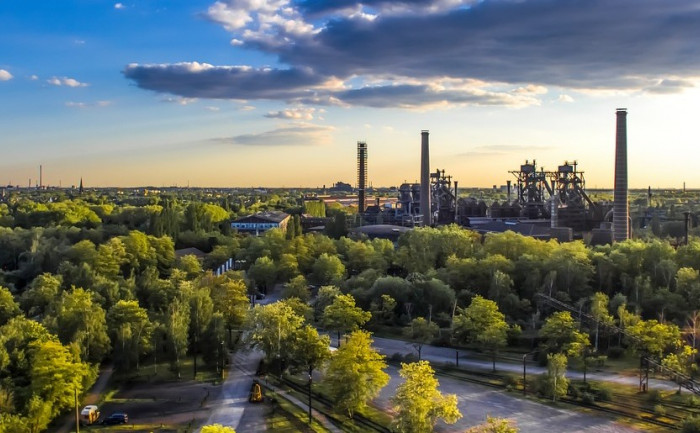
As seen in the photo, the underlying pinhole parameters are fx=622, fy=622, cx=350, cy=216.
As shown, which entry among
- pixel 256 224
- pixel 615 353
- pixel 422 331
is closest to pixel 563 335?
pixel 615 353

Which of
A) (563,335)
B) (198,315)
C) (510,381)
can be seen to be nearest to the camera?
(510,381)

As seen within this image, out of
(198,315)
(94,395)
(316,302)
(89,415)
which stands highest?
(198,315)

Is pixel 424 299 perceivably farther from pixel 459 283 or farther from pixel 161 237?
pixel 161 237

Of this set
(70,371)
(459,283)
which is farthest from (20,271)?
(459,283)

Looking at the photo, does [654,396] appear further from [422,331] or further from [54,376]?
[54,376]

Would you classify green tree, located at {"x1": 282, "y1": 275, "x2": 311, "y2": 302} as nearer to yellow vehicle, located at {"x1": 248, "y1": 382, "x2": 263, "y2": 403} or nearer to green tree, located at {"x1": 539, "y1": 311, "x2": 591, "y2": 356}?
yellow vehicle, located at {"x1": 248, "y1": 382, "x2": 263, "y2": 403}

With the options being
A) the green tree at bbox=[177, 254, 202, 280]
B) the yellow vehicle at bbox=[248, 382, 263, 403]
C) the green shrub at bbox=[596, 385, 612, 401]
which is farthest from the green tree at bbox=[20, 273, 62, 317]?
the green shrub at bbox=[596, 385, 612, 401]
